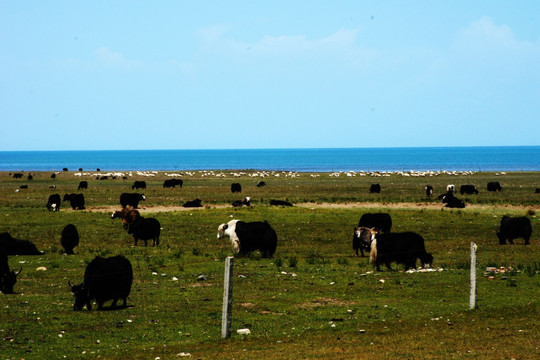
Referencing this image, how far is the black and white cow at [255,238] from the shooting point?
26172 mm

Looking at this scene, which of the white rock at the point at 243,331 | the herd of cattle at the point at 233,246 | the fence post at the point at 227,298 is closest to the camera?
the fence post at the point at 227,298

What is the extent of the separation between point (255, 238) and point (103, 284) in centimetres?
1085

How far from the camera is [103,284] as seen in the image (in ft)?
52.2

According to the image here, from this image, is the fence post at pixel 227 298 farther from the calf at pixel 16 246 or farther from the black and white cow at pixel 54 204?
the black and white cow at pixel 54 204

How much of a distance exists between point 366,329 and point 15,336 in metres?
6.74

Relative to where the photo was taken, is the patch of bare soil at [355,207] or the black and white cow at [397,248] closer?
the black and white cow at [397,248]

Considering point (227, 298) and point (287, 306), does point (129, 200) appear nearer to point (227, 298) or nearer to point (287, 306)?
point (287, 306)

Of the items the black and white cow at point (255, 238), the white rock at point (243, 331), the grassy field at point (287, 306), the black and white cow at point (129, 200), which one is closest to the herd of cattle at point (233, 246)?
the black and white cow at point (255, 238)

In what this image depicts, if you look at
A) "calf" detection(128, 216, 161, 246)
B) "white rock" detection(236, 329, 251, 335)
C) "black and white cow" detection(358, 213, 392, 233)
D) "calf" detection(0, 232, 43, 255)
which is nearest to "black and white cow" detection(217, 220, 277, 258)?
"calf" detection(128, 216, 161, 246)

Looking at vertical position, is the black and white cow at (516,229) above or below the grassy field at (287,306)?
above

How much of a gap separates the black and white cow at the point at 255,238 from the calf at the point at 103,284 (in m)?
10.2

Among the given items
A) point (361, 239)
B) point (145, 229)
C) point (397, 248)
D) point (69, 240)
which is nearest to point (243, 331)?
point (397, 248)

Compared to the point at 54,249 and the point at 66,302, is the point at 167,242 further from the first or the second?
the point at 66,302

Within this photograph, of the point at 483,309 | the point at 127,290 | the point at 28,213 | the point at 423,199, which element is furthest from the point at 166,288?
the point at 423,199
